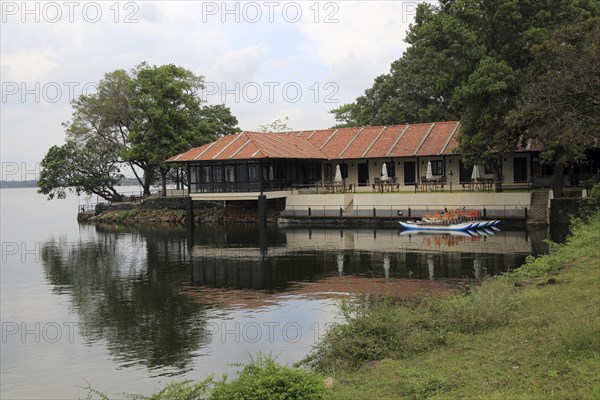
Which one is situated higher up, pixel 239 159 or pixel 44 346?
pixel 239 159

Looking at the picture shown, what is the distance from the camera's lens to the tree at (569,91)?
26.2 m

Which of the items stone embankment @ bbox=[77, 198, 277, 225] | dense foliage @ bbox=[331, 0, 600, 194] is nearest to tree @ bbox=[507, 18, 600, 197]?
dense foliage @ bbox=[331, 0, 600, 194]

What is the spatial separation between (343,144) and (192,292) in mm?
32945

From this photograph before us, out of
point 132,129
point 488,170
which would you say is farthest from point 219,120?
point 488,170

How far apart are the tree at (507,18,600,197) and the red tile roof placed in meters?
15.5

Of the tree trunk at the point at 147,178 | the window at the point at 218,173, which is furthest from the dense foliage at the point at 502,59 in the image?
the tree trunk at the point at 147,178

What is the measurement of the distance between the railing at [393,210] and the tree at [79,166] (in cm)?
2405

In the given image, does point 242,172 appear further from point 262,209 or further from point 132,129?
point 132,129

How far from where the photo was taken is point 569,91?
27.8 m

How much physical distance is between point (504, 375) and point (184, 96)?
167 ft

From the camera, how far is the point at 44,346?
16.5 m

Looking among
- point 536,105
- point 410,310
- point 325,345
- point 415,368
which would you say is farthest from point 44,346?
point 536,105

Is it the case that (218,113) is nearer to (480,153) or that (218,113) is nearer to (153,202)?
(153,202)

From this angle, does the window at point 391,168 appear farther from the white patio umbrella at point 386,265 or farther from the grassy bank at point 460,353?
the grassy bank at point 460,353
